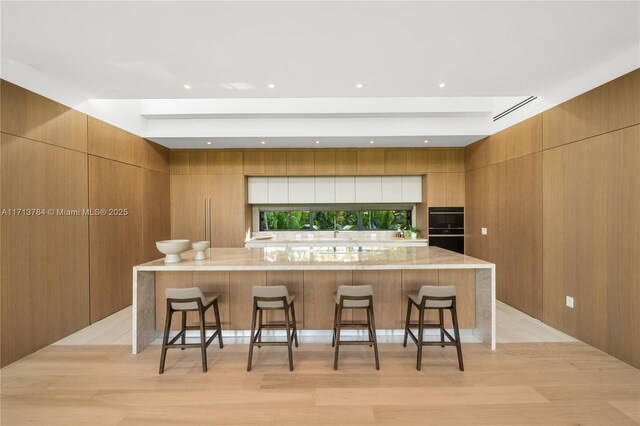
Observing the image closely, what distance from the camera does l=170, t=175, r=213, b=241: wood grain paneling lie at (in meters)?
5.34

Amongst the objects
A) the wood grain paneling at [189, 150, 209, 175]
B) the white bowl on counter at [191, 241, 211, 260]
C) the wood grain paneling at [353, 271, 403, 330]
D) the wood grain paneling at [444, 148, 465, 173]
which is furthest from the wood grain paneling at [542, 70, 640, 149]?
the wood grain paneling at [189, 150, 209, 175]

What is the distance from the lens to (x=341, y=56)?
2518 mm

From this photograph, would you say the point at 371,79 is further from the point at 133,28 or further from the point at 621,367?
the point at 621,367

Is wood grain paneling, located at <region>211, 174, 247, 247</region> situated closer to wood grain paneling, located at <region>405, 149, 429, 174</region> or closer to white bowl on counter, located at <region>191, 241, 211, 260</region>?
white bowl on counter, located at <region>191, 241, 211, 260</region>

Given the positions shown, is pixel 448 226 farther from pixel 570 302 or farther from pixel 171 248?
pixel 171 248

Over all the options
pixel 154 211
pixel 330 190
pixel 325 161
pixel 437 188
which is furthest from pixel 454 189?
pixel 154 211

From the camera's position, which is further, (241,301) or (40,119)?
(241,301)

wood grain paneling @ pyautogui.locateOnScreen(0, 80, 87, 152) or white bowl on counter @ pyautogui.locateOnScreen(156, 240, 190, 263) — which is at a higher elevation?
wood grain paneling @ pyautogui.locateOnScreen(0, 80, 87, 152)

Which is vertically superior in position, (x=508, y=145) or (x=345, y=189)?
(x=508, y=145)

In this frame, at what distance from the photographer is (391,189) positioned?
5.66 metres

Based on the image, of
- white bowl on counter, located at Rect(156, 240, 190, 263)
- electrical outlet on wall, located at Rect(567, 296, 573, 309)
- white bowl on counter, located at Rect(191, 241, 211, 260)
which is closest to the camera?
white bowl on counter, located at Rect(156, 240, 190, 263)

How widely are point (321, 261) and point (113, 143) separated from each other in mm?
3345

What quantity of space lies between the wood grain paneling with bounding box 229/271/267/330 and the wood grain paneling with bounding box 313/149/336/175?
2786 mm

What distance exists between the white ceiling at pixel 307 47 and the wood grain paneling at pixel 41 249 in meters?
0.73
